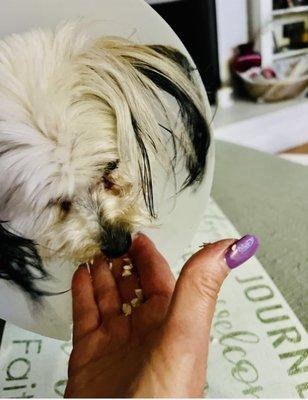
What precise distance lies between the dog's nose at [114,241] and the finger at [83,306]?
3.2 inches

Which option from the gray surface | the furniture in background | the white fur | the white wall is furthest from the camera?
the white wall

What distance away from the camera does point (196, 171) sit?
3.27 ft

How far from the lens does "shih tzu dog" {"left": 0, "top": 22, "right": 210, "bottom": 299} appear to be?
81 cm

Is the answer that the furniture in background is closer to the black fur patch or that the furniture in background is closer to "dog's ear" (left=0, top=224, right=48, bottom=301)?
the black fur patch

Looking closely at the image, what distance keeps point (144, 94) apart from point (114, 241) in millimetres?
266

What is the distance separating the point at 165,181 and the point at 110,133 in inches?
7.3

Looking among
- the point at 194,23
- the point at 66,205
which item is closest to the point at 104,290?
the point at 66,205

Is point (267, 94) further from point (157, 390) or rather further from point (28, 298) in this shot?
point (157, 390)

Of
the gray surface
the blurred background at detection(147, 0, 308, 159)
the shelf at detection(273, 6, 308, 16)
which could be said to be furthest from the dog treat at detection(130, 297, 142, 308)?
the shelf at detection(273, 6, 308, 16)

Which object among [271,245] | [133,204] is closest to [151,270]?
[133,204]

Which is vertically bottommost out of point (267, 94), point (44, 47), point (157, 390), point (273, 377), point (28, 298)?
point (267, 94)

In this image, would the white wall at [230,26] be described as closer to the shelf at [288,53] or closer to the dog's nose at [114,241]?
the shelf at [288,53]

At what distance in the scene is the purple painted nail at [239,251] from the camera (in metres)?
0.70

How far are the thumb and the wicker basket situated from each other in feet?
6.14
